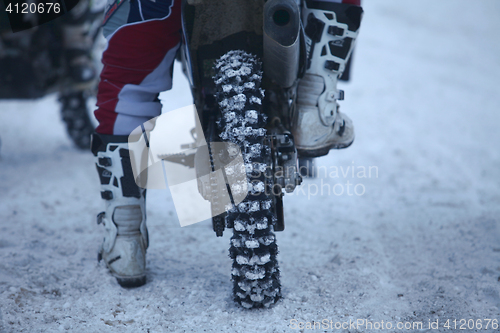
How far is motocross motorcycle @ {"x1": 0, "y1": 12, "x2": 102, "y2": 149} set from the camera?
11.5 feet

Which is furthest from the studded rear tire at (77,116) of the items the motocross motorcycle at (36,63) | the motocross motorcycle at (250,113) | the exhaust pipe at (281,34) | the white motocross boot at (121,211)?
the exhaust pipe at (281,34)

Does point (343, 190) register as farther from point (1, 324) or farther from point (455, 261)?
point (1, 324)

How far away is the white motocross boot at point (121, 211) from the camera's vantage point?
5.89 feet

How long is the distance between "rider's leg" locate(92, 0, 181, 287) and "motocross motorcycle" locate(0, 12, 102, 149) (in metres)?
2.28

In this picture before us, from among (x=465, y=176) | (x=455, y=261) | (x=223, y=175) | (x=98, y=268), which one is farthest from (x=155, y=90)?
(x=465, y=176)

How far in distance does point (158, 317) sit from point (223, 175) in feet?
1.97

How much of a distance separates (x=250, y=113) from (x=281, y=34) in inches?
11.6

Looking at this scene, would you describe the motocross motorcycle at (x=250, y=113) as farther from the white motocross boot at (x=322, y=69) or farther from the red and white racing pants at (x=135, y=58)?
the red and white racing pants at (x=135, y=58)

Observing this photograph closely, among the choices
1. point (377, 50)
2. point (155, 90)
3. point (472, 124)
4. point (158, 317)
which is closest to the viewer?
point (158, 317)

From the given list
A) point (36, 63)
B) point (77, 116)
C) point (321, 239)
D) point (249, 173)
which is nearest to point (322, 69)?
point (249, 173)

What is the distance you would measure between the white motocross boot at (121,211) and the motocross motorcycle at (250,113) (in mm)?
411

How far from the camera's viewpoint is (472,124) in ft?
14.6

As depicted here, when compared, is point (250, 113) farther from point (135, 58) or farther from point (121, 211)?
point (121, 211)

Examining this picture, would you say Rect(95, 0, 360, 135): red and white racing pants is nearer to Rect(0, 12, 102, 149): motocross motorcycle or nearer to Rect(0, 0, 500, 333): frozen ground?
Rect(0, 0, 500, 333): frozen ground
